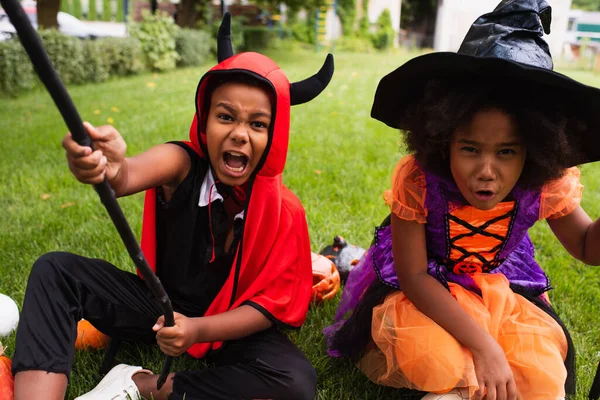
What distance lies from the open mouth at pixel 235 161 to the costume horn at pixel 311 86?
252 mm

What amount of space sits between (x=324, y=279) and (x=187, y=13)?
12.9 m

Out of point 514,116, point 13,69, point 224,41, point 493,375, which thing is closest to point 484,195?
point 514,116

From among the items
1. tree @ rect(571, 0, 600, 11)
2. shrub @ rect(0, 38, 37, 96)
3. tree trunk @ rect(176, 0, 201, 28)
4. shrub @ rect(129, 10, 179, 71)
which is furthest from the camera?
tree @ rect(571, 0, 600, 11)

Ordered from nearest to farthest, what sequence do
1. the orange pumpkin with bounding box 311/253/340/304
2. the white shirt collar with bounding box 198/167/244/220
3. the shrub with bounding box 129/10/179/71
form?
the white shirt collar with bounding box 198/167/244/220, the orange pumpkin with bounding box 311/253/340/304, the shrub with bounding box 129/10/179/71

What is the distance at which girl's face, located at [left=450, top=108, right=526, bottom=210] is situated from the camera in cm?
158

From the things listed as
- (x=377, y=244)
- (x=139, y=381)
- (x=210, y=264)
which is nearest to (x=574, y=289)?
(x=377, y=244)

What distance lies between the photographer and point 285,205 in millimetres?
2025

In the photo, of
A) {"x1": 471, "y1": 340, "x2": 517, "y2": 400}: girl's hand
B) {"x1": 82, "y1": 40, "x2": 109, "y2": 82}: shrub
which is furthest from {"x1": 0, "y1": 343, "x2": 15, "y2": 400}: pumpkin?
{"x1": 82, "y1": 40, "x2": 109, "y2": 82}: shrub

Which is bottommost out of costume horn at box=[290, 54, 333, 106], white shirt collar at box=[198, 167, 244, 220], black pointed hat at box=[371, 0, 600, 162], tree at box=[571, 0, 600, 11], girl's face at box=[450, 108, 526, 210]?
white shirt collar at box=[198, 167, 244, 220]

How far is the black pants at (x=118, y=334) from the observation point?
1671mm

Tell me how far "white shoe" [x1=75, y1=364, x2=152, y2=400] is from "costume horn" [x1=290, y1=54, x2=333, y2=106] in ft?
3.33

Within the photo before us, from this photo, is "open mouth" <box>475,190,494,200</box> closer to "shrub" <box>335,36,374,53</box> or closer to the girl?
the girl

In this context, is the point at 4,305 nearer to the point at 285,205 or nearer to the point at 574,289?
the point at 285,205

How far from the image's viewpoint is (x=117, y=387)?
180 centimetres
